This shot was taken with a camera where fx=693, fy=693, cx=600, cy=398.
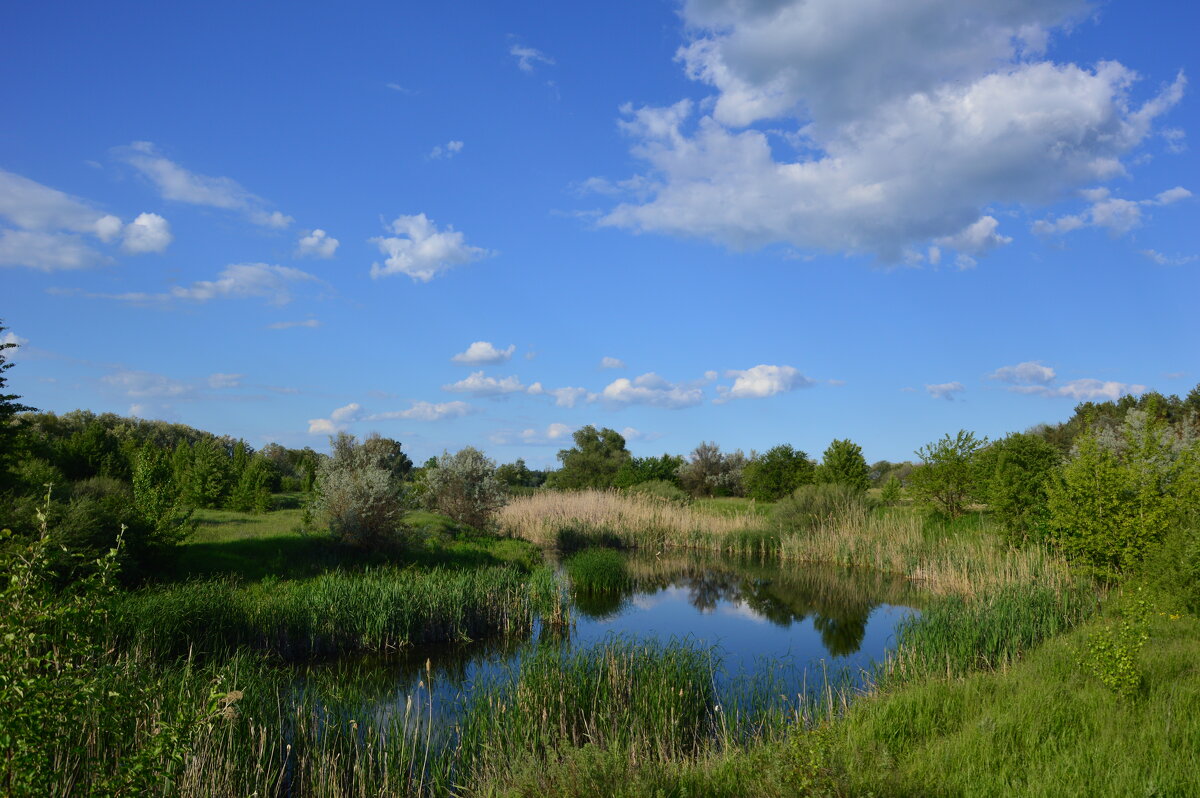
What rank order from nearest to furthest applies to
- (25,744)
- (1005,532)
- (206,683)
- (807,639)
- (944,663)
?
(25,744)
(206,683)
(944,663)
(807,639)
(1005,532)

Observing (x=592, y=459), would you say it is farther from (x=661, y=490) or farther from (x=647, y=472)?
(x=661, y=490)

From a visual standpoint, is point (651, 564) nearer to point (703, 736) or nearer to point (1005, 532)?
point (1005, 532)

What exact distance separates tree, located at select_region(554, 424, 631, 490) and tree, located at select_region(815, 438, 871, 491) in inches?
684

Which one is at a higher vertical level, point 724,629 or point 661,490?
point 661,490

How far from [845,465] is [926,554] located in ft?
33.0

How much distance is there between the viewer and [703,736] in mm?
7398

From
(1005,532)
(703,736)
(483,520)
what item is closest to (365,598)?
(703,736)

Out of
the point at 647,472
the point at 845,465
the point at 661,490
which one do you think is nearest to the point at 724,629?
the point at 845,465

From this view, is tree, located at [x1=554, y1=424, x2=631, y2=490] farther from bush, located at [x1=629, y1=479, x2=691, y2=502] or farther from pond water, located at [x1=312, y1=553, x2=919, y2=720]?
pond water, located at [x1=312, y1=553, x2=919, y2=720]

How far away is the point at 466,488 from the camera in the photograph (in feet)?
72.6

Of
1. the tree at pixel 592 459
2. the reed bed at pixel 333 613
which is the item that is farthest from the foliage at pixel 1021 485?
the tree at pixel 592 459

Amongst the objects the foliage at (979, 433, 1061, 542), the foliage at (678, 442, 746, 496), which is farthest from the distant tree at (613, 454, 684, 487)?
the foliage at (979, 433, 1061, 542)

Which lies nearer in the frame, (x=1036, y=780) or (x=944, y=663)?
(x=1036, y=780)

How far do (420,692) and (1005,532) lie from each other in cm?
1536
